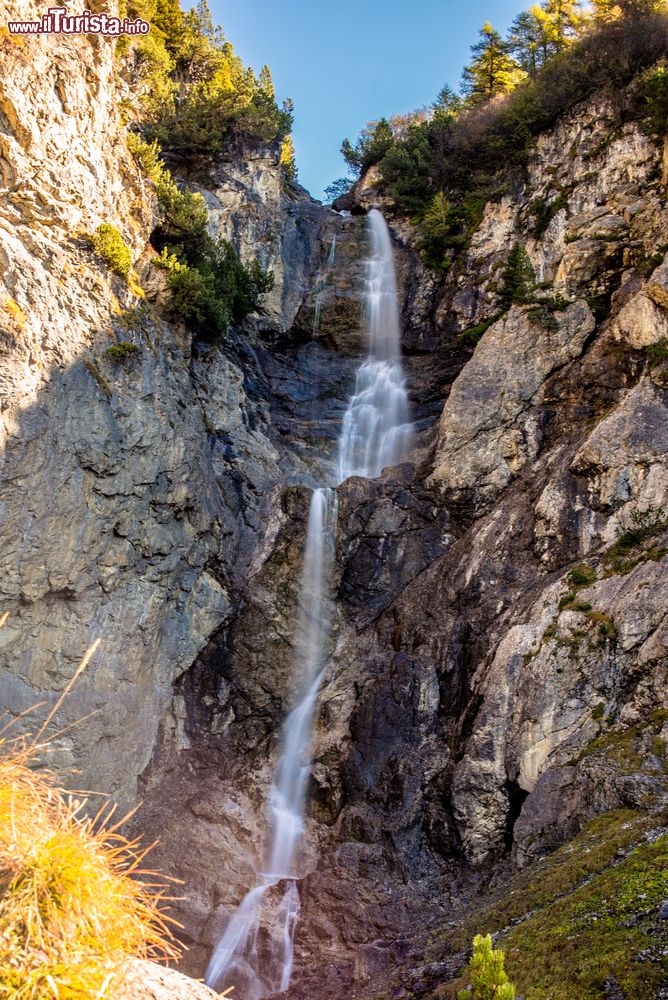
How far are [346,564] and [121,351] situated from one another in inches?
390

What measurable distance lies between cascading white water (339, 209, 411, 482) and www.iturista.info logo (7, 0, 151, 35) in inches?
593

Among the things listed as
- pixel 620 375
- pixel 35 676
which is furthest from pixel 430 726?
pixel 620 375

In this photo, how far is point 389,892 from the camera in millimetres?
14359

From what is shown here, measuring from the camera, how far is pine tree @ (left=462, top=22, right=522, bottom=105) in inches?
1428

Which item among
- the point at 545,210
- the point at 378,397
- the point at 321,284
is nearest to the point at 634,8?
the point at 545,210

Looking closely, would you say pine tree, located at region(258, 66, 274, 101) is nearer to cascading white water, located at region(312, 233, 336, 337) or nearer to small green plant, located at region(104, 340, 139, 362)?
cascading white water, located at region(312, 233, 336, 337)

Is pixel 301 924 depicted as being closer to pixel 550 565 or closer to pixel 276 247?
pixel 550 565

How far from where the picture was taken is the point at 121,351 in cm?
1972

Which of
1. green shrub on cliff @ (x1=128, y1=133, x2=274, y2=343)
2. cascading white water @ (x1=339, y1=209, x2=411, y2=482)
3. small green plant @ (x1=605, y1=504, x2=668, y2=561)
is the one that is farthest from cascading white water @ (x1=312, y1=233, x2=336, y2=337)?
small green plant @ (x1=605, y1=504, x2=668, y2=561)

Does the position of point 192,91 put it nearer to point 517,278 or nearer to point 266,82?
point 266,82

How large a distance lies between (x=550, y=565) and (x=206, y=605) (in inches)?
416

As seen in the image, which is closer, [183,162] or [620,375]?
[620,375]

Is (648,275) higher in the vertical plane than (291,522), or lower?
higher

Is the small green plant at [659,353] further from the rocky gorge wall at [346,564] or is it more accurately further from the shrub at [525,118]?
the shrub at [525,118]
